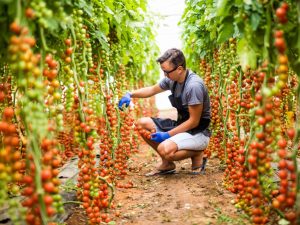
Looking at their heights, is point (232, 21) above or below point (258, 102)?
above

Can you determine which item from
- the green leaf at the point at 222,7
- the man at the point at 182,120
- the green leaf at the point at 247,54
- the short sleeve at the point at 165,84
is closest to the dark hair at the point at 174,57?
the man at the point at 182,120

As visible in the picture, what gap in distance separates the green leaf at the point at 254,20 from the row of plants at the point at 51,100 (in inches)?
35.6

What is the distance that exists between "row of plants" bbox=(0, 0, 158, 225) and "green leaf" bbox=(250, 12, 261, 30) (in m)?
0.90

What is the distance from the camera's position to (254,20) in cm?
174

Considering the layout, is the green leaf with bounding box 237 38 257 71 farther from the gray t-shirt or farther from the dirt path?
the gray t-shirt

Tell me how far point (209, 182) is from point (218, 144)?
0.63 metres

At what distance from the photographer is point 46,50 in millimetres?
1743

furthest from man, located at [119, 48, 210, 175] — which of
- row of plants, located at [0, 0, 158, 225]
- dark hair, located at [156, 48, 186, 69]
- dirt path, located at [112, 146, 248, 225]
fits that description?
row of plants, located at [0, 0, 158, 225]

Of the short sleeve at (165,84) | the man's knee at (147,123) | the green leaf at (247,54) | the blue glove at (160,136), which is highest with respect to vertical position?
the green leaf at (247,54)

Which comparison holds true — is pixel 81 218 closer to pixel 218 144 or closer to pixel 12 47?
pixel 12 47

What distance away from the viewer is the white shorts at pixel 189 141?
373 centimetres

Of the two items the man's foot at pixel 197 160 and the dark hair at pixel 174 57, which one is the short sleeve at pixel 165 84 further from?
the man's foot at pixel 197 160

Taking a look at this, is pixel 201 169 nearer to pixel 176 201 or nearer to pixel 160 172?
pixel 160 172

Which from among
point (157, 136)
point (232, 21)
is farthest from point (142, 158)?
point (232, 21)
